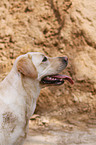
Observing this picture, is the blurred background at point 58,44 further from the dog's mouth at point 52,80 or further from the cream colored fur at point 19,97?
the cream colored fur at point 19,97

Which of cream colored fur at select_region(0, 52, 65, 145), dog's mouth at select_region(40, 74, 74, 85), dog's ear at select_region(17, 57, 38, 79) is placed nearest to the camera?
cream colored fur at select_region(0, 52, 65, 145)

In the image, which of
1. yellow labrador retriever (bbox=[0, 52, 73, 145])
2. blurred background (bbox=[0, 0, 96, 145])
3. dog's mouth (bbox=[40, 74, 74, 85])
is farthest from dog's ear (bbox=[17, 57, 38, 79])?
blurred background (bbox=[0, 0, 96, 145])

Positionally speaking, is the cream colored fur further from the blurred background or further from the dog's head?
the blurred background

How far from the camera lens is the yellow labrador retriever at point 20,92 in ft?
9.16

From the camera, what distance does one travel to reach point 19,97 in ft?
9.60

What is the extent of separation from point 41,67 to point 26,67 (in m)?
0.31

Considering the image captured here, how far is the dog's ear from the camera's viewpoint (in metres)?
2.92

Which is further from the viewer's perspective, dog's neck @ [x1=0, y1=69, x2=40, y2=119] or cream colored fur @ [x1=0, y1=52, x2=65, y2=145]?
dog's neck @ [x1=0, y1=69, x2=40, y2=119]

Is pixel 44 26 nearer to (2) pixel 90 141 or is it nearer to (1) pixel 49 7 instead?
(1) pixel 49 7

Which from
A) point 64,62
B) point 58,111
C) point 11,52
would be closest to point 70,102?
point 58,111

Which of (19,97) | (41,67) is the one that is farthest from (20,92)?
(41,67)

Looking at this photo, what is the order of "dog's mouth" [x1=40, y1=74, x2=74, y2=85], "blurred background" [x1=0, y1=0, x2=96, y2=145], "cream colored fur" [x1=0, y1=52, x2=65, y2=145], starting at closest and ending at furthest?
1. "cream colored fur" [x1=0, y1=52, x2=65, y2=145]
2. "dog's mouth" [x1=40, y1=74, x2=74, y2=85]
3. "blurred background" [x1=0, y1=0, x2=96, y2=145]

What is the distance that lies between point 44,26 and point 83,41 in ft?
4.02

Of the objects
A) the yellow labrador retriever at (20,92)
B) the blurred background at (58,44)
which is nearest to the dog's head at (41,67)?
the yellow labrador retriever at (20,92)
